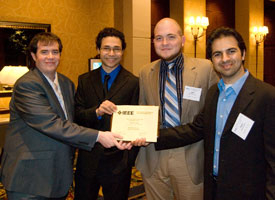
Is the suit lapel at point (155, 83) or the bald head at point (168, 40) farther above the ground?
the bald head at point (168, 40)

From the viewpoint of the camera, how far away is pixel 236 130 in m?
1.59

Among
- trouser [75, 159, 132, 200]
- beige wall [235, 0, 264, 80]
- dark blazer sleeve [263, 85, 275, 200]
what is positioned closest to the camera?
dark blazer sleeve [263, 85, 275, 200]

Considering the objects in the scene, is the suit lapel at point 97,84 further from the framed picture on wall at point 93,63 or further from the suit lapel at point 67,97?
the framed picture on wall at point 93,63

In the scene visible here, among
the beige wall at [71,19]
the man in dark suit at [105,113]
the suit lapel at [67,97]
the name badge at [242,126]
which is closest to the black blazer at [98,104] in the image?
the man in dark suit at [105,113]

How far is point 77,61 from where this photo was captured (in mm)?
7012

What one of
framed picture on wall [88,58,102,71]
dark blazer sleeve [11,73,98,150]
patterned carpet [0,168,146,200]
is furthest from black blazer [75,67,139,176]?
framed picture on wall [88,58,102,71]

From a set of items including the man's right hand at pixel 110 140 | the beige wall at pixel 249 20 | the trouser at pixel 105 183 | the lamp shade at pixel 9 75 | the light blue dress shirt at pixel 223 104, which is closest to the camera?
the light blue dress shirt at pixel 223 104

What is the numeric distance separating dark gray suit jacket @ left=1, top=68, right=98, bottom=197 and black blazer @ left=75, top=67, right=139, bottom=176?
202mm

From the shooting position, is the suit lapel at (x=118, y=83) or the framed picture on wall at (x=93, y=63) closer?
the suit lapel at (x=118, y=83)

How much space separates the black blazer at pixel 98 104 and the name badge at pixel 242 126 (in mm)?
903

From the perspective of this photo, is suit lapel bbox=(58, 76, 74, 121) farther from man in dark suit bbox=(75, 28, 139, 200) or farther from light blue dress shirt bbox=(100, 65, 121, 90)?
light blue dress shirt bbox=(100, 65, 121, 90)

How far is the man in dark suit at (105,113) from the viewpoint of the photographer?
2.12 metres

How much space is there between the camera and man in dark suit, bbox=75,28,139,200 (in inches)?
83.7

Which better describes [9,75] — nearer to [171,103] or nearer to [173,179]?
[171,103]
